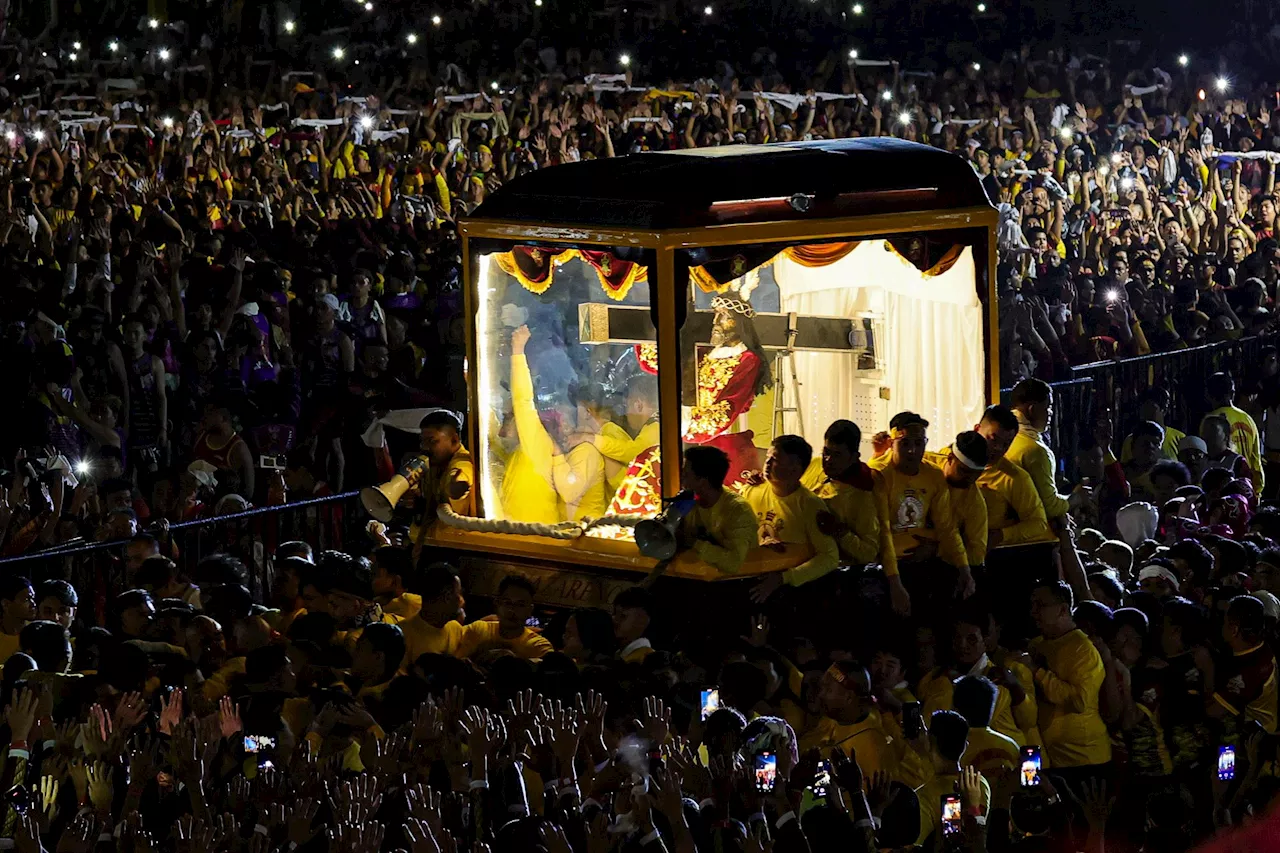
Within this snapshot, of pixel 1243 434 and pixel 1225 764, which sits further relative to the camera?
pixel 1243 434

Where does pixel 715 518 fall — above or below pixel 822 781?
above

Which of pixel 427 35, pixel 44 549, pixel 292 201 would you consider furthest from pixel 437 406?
pixel 427 35

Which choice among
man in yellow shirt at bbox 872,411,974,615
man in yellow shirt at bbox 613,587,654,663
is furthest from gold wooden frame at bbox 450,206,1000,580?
man in yellow shirt at bbox 872,411,974,615

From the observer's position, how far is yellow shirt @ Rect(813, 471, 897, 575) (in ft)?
36.2

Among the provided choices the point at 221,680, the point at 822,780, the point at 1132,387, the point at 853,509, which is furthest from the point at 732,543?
the point at 1132,387

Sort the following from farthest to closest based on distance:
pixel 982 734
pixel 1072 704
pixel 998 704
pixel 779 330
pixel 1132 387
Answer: pixel 1132 387 → pixel 779 330 → pixel 1072 704 → pixel 998 704 → pixel 982 734

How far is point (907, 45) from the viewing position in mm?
32844

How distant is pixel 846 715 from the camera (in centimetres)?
899

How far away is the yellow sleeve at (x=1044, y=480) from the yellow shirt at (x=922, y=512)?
2.17 feet

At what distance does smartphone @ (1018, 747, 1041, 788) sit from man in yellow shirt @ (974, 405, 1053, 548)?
2944mm

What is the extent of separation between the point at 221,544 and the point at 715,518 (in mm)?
3087

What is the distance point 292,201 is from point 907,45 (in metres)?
14.1

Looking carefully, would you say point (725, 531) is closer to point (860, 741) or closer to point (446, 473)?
point (446, 473)

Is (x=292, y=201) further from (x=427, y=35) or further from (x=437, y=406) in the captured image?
(x=427, y=35)
